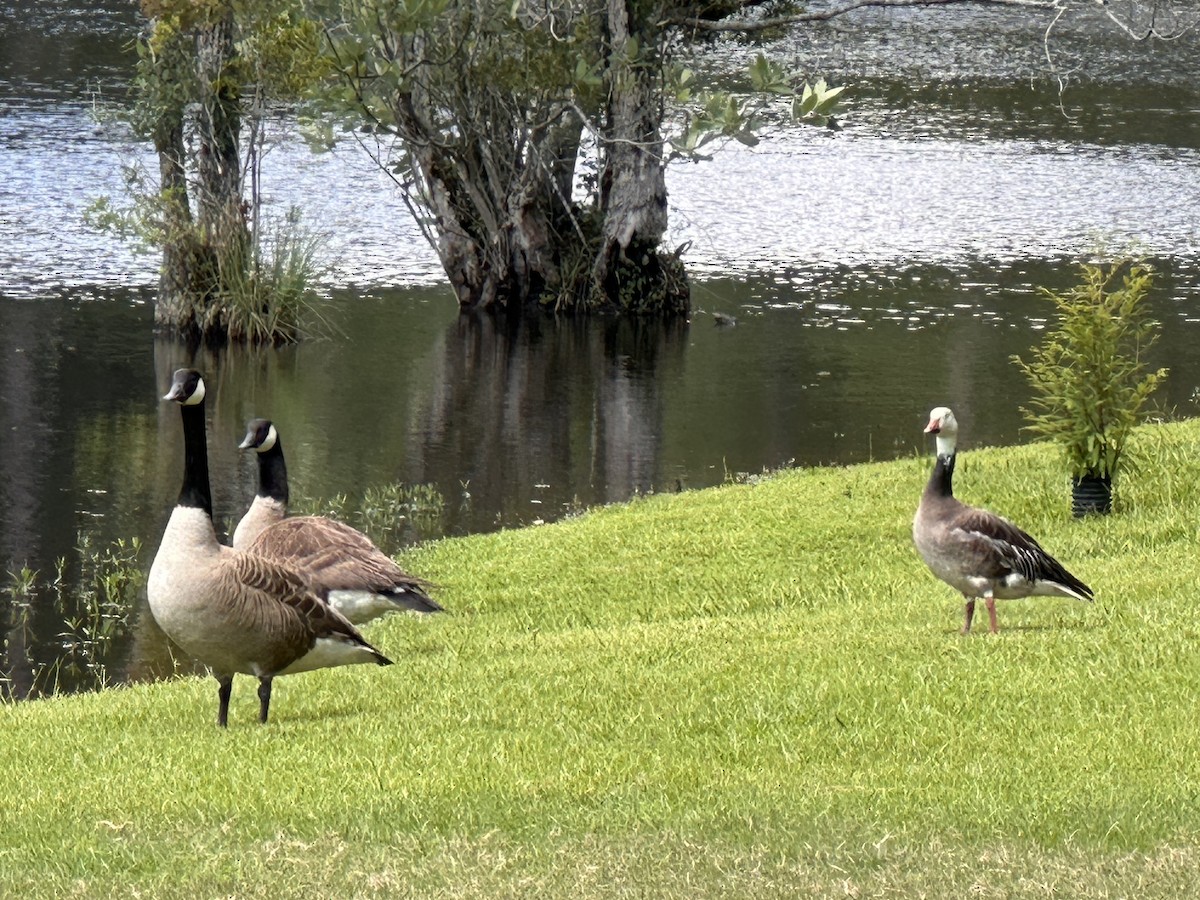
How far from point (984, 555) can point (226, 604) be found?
168 inches

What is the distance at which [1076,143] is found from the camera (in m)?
47.4

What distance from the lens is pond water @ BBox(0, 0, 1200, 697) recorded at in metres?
19.1

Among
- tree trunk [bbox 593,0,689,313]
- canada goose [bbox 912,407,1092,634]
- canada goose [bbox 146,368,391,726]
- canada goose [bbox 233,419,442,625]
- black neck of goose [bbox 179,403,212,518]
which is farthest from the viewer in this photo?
tree trunk [bbox 593,0,689,313]

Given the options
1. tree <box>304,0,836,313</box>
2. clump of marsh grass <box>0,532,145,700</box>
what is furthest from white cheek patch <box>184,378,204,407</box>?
tree <box>304,0,836,313</box>

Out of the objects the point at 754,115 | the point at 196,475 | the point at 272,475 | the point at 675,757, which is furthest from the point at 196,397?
the point at 754,115

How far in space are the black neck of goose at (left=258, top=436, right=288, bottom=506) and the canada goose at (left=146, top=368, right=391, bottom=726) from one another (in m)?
2.55

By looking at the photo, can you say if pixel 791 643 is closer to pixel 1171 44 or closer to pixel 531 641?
pixel 531 641

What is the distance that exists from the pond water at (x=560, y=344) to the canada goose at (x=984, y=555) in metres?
6.40

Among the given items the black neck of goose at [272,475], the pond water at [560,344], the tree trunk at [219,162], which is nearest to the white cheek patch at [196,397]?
the black neck of goose at [272,475]

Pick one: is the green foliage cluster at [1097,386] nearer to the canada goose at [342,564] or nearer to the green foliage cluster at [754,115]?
the green foliage cluster at [754,115]

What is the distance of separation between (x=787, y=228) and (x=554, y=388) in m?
13.9

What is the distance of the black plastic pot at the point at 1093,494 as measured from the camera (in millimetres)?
15383

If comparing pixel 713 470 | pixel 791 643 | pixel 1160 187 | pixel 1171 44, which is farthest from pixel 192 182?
pixel 1171 44

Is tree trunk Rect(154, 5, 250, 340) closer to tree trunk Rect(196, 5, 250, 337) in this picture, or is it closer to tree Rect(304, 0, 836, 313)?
tree trunk Rect(196, 5, 250, 337)
